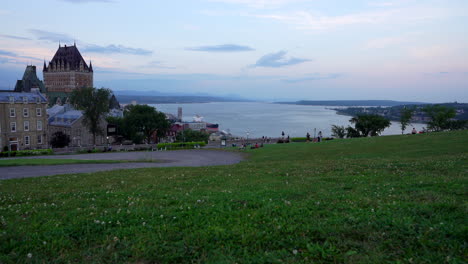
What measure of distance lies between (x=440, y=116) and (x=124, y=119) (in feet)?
245

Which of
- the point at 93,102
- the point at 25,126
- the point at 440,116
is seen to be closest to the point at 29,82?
the point at 25,126

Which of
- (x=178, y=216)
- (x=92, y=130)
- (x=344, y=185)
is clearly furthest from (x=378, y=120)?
(x=178, y=216)

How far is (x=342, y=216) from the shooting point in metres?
6.46

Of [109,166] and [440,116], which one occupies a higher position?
[440,116]

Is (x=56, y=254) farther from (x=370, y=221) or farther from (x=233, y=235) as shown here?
(x=370, y=221)

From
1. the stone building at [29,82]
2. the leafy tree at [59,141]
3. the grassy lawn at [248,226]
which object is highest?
the stone building at [29,82]

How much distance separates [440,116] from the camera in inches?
2712

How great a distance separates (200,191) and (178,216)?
300 cm

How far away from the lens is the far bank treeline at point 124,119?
68188 millimetres

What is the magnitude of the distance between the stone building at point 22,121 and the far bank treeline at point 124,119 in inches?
325

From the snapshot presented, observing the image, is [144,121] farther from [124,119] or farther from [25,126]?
[25,126]

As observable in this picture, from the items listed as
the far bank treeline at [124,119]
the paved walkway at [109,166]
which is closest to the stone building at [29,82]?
the far bank treeline at [124,119]

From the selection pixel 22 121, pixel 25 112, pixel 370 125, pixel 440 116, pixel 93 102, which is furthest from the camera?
pixel 370 125

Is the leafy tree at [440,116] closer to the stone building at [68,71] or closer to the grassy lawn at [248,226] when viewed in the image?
the grassy lawn at [248,226]
